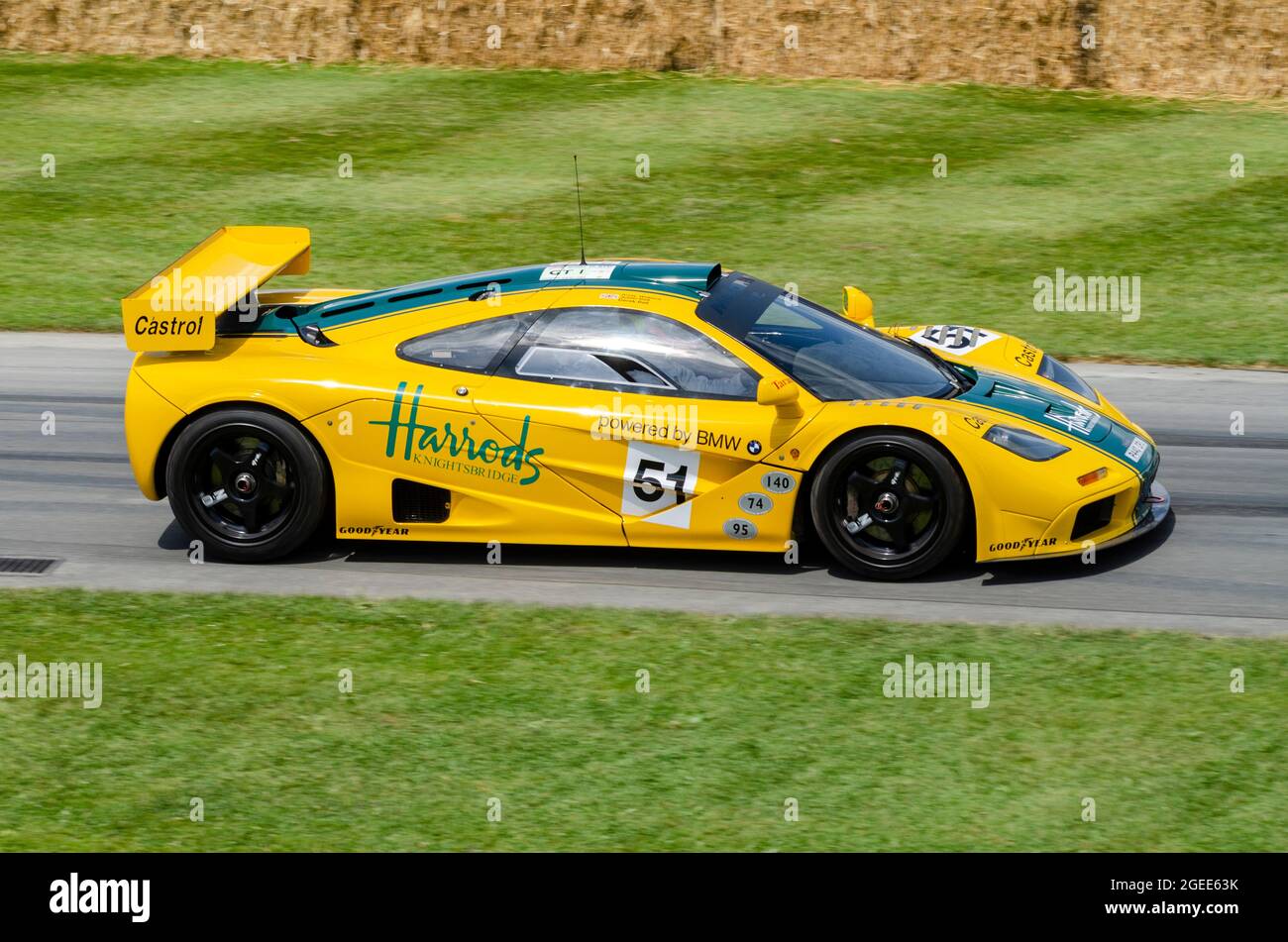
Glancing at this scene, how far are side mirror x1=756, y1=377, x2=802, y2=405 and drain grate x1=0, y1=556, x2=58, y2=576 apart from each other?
3771 mm

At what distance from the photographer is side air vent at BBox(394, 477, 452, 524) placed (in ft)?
27.3

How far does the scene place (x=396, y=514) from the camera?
27.5 ft

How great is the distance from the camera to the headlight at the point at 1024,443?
26.0 feet

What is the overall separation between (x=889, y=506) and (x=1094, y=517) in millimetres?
1004

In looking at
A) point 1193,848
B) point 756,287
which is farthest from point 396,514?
point 1193,848

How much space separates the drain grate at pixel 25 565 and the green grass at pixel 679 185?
16.6ft

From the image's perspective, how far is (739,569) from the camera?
8.46m

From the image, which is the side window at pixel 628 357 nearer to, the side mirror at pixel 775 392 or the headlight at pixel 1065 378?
the side mirror at pixel 775 392

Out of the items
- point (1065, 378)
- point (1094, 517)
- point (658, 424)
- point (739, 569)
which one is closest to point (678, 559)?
point (739, 569)

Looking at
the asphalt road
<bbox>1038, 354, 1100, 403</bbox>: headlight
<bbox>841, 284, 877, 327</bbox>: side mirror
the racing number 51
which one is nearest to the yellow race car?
the racing number 51

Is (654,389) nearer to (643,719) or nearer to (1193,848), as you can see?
(643,719)

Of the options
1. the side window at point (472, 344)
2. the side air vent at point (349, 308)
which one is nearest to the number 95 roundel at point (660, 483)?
the side window at point (472, 344)

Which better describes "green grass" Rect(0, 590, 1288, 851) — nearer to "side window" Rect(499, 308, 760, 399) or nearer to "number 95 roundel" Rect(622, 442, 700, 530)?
"number 95 roundel" Rect(622, 442, 700, 530)

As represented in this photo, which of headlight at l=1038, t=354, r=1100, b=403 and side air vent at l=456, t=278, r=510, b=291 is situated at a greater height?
side air vent at l=456, t=278, r=510, b=291
